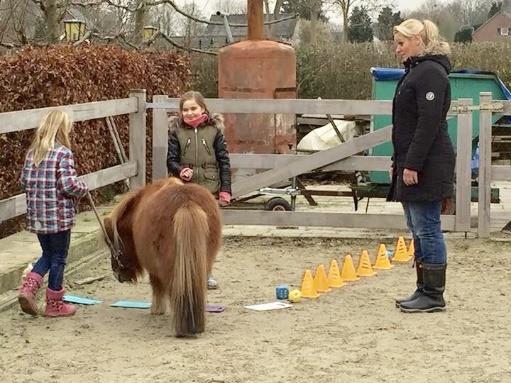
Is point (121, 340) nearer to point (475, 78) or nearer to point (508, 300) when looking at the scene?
point (508, 300)

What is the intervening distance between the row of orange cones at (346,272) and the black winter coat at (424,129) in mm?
1069

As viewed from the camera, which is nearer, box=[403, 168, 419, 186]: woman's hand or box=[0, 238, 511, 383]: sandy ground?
box=[0, 238, 511, 383]: sandy ground

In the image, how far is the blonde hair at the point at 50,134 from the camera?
5.41 meters

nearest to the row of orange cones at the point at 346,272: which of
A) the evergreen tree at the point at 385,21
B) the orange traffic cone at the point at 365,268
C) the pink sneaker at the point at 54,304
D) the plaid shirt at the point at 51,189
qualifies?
the orange traffic cone at the point at 365,268

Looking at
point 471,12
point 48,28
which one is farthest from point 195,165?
point 471,12

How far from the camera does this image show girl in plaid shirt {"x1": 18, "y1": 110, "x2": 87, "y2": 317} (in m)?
5.42

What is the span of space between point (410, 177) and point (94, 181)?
3.40 m

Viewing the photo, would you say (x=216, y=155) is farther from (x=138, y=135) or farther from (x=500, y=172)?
(x=500, y=172)

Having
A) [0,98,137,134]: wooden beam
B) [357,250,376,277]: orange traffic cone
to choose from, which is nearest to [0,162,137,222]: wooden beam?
[0,98,137,134]: wooden beam

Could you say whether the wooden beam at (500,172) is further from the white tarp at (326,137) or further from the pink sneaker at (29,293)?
the pink sneaker at (29,293)

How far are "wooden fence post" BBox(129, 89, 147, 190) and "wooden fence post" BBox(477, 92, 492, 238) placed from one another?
3.34m

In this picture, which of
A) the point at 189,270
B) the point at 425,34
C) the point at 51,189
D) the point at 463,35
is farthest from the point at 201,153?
the point at 463,35

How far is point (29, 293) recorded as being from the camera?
5559 millimetres

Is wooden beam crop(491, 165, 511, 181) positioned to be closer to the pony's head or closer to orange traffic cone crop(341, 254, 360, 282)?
orange traffic cone crop(341, 254, 360, 282)
